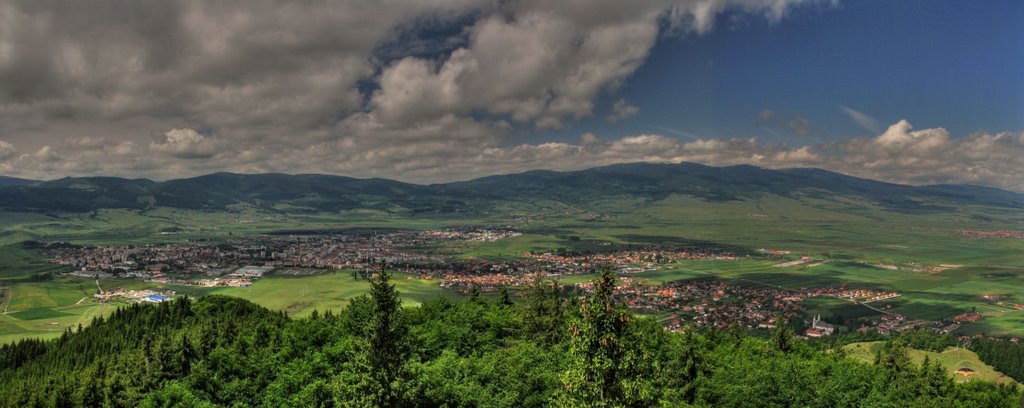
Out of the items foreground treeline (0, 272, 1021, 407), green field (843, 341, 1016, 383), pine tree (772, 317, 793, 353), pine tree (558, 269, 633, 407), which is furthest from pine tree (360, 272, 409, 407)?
green field (843, 341, 1016, 383)

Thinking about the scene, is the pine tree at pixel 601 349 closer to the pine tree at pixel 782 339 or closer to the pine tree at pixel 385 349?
the pine tree at pixel 385 349

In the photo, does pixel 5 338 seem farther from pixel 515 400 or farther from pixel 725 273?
pixel 725 273

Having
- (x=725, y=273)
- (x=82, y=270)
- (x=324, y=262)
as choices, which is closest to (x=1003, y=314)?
(x=725, y=273)

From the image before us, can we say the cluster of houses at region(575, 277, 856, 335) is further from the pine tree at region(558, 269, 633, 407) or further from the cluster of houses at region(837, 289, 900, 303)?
the pine tree at region(558, 269, 633, 407)

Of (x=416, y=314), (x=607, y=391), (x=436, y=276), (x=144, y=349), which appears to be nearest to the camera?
(x=607, y=391)

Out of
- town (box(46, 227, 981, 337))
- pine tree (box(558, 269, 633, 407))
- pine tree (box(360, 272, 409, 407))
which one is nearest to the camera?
pine tree (box(558, 269, 633, 407))
